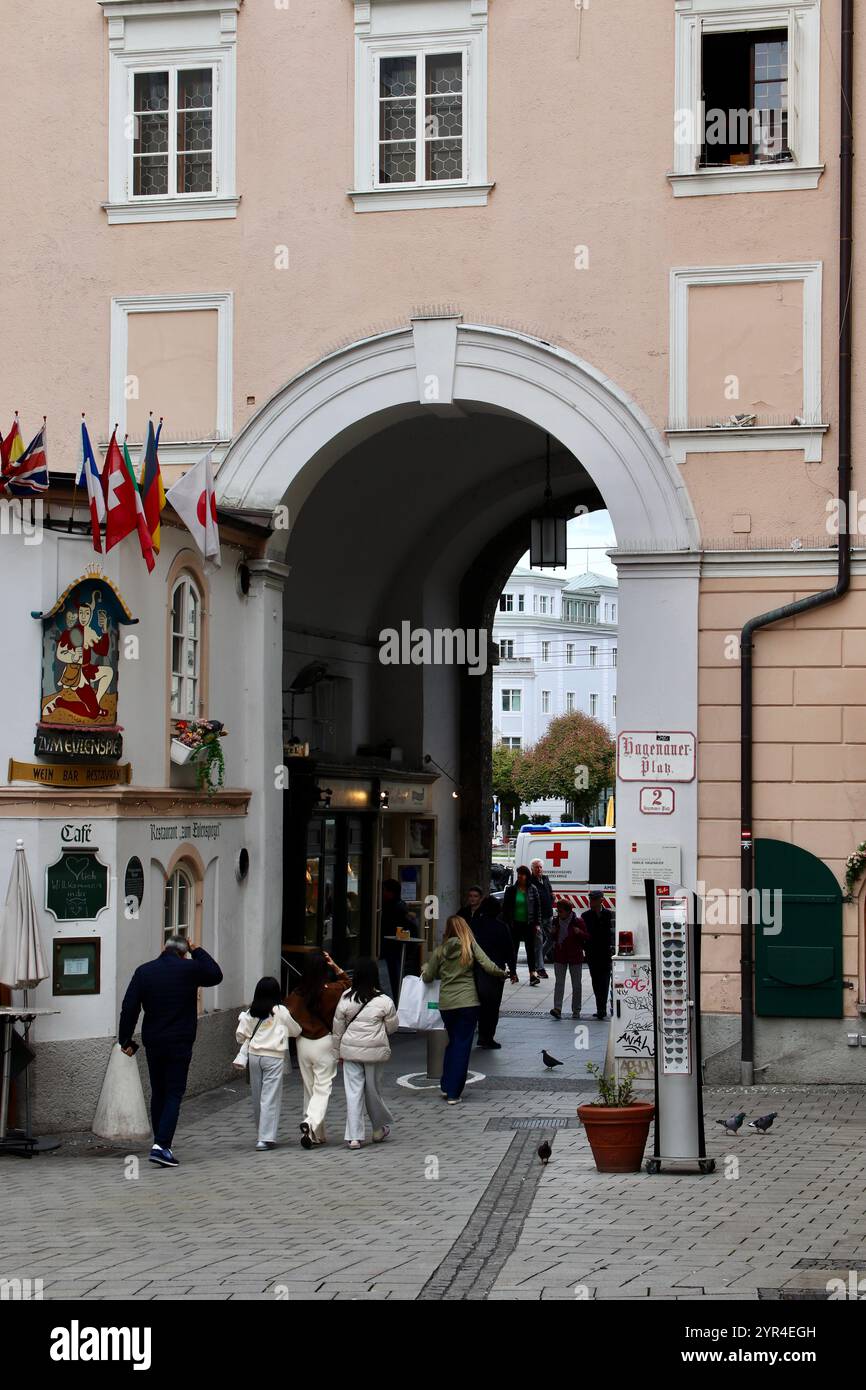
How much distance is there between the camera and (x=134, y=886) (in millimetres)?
15531

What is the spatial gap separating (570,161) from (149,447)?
216 inches

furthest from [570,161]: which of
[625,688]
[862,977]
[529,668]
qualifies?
[529,668]

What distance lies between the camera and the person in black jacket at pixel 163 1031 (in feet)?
45.2

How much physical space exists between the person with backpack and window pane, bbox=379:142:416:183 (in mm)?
8523

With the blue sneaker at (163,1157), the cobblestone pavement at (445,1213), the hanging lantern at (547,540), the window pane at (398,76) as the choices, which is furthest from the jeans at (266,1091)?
the window pane at (398,76)

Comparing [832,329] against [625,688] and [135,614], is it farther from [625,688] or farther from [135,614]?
[135,614]

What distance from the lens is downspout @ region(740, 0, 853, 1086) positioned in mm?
16953

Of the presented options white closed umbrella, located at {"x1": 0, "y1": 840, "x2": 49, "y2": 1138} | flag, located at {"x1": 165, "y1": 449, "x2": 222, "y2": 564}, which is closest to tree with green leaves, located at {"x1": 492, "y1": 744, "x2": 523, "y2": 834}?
flag, located at {"x1": 165, "y1": 449, "x2": 222, "y2": 564}

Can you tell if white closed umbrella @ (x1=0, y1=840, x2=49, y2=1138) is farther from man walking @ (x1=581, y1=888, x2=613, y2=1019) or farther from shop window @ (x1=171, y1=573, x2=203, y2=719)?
man walking @ (x1=581, y1=888, x2=613, y2=1019)

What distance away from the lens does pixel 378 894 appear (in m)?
25.3

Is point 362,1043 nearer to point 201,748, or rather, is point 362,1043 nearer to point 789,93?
point 201,748

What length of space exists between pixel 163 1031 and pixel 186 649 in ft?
14.3

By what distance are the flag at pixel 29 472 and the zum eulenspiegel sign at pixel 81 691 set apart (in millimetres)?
922

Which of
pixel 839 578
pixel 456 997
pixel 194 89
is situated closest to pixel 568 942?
pixel 456 997
